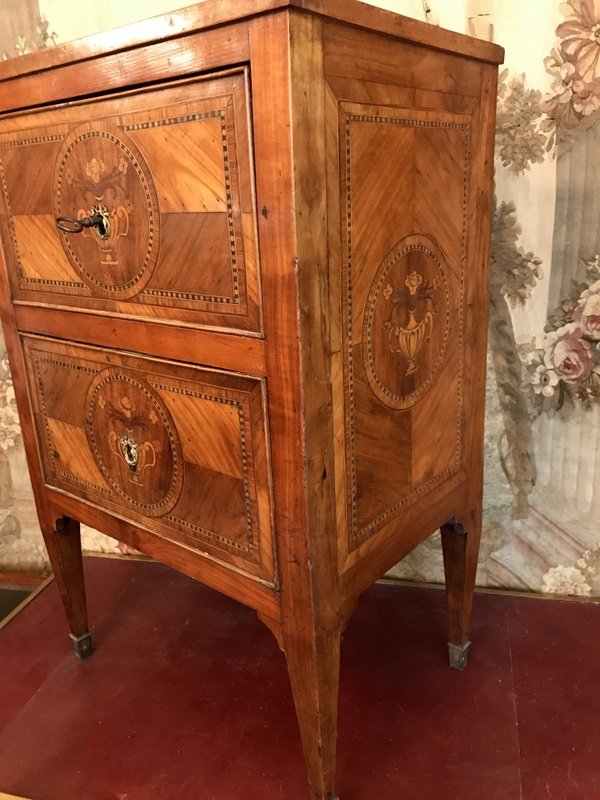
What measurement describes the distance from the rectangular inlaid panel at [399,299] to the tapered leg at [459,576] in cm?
20

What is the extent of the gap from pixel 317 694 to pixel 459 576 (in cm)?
48

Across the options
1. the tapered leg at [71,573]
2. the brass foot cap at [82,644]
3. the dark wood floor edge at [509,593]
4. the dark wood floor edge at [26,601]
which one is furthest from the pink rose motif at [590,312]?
the dark wood floor edge at [26,601]

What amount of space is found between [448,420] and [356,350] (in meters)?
0.32

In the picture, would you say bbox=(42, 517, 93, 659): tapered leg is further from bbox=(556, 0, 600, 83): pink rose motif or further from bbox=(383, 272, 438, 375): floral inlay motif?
bbox=(556, 0, 600, 83): pink rose motif

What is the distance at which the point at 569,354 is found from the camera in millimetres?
1458

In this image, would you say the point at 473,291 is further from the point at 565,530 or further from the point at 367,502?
the point at 565,530

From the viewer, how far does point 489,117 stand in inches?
44.8

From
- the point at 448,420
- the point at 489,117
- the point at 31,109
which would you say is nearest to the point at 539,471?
the point at 448,420

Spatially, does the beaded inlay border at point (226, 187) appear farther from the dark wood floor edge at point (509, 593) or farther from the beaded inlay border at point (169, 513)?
the dark wood floor edge at point (509, 593)

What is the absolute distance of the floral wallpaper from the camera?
1311 millimetres

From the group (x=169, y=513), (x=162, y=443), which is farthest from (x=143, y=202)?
(x=169, y=513)

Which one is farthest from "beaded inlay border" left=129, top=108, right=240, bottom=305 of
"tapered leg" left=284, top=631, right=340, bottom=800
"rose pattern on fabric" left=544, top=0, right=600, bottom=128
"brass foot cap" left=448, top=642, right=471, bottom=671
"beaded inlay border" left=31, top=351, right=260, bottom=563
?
"brass foot cap" left=448, top=642, right=471, bottom=671

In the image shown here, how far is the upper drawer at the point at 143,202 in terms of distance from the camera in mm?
852

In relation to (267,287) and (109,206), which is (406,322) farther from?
(109,206)
